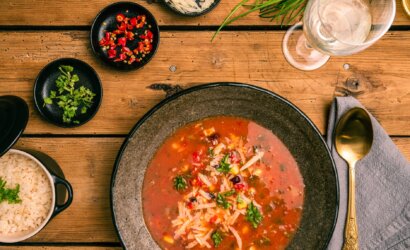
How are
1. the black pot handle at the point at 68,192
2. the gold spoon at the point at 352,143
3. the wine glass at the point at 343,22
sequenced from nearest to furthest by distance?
the wine glass at the point at 343,22 < the black pot handle at the point at 68,192 < the gold spoon at the point at 352,143

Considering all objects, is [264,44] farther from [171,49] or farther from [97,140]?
[97,140]

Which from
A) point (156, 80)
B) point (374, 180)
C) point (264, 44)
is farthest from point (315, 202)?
point (156, 80)

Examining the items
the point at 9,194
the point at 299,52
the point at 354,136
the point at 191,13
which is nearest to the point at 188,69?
the point at 191,13

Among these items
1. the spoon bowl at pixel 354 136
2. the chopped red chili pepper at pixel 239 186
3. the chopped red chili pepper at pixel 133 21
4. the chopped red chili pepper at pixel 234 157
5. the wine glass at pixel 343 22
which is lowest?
the chopped red chili pepper at pixel 239 186

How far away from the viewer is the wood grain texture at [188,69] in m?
2.20

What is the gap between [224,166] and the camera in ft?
7.11

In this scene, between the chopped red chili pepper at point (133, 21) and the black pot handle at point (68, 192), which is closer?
the black pot handle at point (68, 192)

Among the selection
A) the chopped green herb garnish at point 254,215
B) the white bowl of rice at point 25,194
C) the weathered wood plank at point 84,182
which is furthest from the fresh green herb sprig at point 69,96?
the chopped green herb garnish at point 254,215

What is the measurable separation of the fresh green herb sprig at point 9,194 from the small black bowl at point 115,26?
64 centimetres

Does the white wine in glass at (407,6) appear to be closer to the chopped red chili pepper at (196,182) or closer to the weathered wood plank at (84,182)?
the chopped red chili pepper at (196,182)

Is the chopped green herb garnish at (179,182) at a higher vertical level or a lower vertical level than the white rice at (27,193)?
higher

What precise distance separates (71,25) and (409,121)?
150 centimetres

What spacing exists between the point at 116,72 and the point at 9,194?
653mm

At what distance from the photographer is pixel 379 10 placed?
192 centimetres
